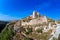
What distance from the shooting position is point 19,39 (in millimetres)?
43094

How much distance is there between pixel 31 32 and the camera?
155ft

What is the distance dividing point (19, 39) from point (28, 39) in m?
4.31

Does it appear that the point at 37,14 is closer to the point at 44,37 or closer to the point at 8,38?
the point at 8,38

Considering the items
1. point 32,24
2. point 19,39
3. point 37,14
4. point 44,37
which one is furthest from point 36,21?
point 44,37

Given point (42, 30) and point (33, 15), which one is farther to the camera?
point (33, 15)

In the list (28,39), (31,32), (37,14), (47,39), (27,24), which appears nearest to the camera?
(47,39)

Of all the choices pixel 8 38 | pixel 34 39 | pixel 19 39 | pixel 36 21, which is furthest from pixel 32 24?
pixel 34 39

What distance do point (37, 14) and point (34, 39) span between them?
24252 millimetres

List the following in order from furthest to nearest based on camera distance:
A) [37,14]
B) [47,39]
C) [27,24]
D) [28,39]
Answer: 1. [37,14]
2. [27,24]
3. [28,39]
4. [47,39]

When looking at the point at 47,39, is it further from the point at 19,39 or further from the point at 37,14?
the point at 37,14

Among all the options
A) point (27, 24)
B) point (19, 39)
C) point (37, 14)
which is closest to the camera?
point (19, 39)

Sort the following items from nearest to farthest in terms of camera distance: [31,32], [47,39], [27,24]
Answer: [47,39]
[31,32]
[27,24]

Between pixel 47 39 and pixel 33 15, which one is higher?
pixel 33 15

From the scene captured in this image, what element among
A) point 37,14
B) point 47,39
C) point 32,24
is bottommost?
point 47,39
